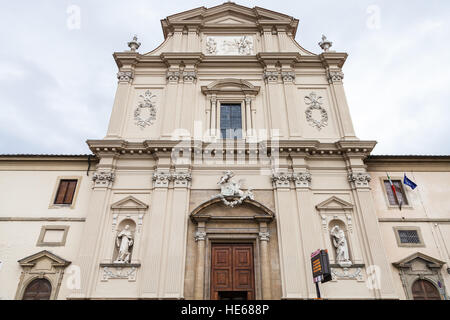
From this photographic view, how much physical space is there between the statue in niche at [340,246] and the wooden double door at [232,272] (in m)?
3.58

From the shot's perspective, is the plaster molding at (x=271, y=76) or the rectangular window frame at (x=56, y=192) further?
the plaster molding at (x=271, y=76)

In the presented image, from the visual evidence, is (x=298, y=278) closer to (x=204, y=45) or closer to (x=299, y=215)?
(x=299, y=215)

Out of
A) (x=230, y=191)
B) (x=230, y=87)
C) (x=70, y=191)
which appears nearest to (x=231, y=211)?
(x=230, y=191)

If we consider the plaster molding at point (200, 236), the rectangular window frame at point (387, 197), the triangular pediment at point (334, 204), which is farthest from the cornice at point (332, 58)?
the plaster molding at point (200, 236)

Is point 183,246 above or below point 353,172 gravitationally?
below

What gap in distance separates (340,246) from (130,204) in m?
9.36

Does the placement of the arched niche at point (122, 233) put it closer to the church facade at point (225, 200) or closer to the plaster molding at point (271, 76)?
the church facade at point (225, 200)

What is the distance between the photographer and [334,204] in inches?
541

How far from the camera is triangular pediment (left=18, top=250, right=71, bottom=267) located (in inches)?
496

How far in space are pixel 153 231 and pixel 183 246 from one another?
1.46 metres

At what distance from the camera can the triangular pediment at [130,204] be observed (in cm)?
1359

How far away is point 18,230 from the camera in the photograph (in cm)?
1355

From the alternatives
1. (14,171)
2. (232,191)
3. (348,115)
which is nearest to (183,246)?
(232,191)
